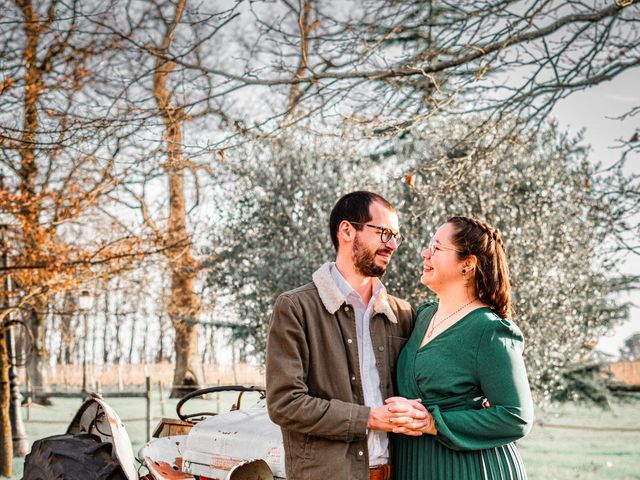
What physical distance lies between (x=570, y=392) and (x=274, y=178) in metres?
5.63

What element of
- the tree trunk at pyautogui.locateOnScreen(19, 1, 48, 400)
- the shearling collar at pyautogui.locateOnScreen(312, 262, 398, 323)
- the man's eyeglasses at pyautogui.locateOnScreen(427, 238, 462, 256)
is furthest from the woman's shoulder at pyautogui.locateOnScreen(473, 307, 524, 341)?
the tree trunk at pyautogui.locateOnScreen(19, 1, 48, 400)

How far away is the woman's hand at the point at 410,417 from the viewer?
96.7 inches

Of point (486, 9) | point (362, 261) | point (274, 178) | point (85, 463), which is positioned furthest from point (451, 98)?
point (274, 178)

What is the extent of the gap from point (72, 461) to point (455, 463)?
201 centimetres

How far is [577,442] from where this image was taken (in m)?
10.2

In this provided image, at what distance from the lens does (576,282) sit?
31.1 feet

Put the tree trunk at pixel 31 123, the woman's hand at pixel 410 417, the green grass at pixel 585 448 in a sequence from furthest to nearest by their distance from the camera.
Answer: the green grass at pixel 585 448, the tree trunk at pixel 31 123, the woman's hand at pixel 410 417

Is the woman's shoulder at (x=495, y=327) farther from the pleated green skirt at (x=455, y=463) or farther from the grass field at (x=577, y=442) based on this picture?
the grass field at (x=577, y=442)

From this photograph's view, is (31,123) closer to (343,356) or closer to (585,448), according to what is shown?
(343,356)

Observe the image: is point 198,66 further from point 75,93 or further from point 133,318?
point 133,318

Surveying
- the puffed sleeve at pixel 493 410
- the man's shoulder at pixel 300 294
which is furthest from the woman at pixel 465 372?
the man's shoulder at pixel 300 294

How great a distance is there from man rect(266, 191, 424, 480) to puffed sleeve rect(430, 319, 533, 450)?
0.48ft

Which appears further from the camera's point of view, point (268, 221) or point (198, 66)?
point (268, 221)

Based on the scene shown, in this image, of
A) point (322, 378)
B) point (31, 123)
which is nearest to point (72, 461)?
point (322, 378)
